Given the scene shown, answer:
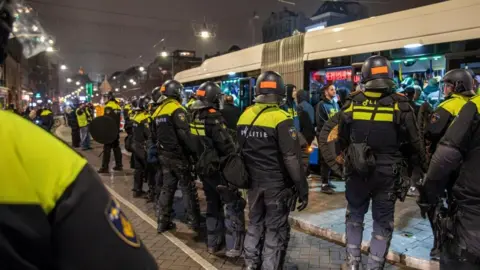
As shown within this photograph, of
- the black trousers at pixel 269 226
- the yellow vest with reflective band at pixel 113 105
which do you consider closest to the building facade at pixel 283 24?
the yellow vest with reflective band at pixel 113 105

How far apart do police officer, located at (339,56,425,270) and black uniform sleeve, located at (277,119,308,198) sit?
21.9 inches

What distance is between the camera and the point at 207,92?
510 cm

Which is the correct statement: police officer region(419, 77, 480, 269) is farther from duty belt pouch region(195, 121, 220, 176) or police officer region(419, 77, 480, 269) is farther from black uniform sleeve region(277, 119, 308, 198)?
duty belt pouch region(195, 121, 220, 176)

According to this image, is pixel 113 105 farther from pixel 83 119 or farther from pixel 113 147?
pixel 83 119

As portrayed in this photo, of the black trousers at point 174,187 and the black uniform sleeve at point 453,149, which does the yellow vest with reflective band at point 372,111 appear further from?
the black trousers at point 174,187

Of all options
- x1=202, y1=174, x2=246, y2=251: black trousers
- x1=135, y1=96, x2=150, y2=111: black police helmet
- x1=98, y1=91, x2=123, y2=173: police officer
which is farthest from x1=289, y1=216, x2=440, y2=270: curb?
x1=98, y1=91, x2=123, y2=173: police officer

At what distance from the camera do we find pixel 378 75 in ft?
13.3

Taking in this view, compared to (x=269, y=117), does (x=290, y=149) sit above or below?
below

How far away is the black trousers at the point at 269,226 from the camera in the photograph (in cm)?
396

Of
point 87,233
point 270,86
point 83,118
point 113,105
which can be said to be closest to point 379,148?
point 270,86

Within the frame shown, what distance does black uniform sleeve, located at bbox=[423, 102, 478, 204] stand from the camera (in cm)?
270

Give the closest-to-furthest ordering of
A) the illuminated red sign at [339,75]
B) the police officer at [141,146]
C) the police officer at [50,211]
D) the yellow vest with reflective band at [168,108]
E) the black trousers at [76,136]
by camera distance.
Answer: the police officer at [50,211] → the yellow vest with reflective band at [168,108] → the police officer at [141,146] → the illuminated red sign at [339,75] → the black trousers at [76,136]

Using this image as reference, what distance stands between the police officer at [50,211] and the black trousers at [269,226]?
3125 mm

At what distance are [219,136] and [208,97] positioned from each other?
0.60 metres
